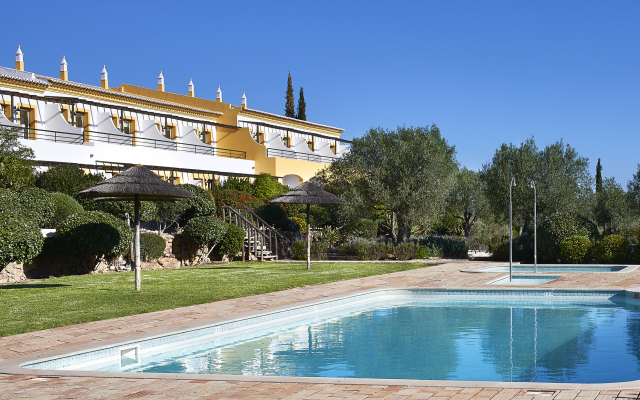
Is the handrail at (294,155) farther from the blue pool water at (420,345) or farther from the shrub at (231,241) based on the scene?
the blue pool water at (420,345)

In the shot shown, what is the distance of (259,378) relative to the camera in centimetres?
628

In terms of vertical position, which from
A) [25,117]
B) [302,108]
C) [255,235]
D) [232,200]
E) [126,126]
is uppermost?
[302,108]

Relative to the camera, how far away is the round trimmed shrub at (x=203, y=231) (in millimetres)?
22734

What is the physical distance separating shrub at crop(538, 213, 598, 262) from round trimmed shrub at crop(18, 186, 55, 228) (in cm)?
1735

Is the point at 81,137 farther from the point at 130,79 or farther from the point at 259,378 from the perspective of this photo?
the point at 259,378

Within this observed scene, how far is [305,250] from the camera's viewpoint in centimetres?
2595

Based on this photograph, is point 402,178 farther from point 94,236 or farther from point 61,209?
point 61,209

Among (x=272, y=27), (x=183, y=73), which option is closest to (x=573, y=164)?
(x=272, y=27)

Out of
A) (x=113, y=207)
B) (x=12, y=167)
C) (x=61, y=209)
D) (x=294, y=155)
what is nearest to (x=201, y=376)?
(x=61, y=209)

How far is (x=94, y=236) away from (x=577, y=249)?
651 inches

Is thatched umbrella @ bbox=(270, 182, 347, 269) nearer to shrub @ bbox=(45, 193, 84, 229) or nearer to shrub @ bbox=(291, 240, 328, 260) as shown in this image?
shrub @ bbox=(291, 240, 328, 260)

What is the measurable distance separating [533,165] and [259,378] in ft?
79.1

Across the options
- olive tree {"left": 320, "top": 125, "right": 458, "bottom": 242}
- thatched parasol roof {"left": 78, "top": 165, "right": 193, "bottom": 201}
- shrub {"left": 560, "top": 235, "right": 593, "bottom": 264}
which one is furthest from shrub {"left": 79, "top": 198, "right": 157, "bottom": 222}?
shrub {"left": 560, "top": 235, "right": 593, "bottom": 264}

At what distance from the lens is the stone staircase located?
82.5 ft
